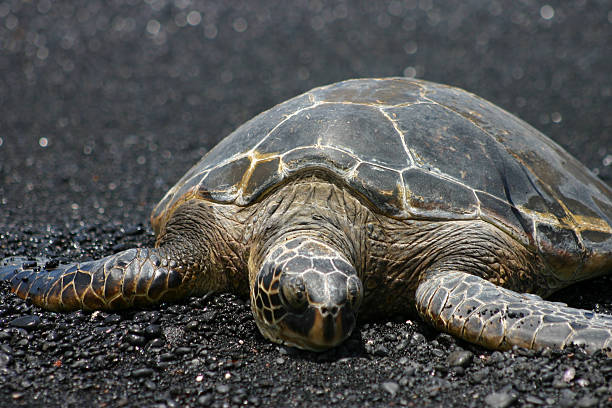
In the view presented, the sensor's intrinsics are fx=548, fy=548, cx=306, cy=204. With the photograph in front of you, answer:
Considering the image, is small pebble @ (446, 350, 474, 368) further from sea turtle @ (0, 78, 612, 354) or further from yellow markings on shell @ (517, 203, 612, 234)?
yellow markings on shell @ (517, 203, 612, 234)

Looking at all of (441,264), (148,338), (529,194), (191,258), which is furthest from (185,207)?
(529,194)

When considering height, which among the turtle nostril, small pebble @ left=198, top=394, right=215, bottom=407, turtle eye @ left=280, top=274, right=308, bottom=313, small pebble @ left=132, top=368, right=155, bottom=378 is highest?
turtle eye @ left=280, top=274, right=308, bottom=313

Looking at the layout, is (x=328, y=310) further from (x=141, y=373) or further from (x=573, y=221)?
(x=573, y=221)

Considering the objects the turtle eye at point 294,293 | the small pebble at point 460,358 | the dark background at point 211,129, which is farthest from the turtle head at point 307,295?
the small pebble at point 460,358

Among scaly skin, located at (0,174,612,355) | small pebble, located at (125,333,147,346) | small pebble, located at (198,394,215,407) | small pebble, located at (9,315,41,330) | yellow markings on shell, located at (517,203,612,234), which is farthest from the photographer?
yellow markings on shell, located at (517,203,612,234)

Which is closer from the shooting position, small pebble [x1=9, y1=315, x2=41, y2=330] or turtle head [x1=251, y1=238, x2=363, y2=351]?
turtle head [x1=251, y1=238, x2=363, y2=351]

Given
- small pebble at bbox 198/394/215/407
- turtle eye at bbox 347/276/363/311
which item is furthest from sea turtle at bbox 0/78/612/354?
small pebble at bbox 198/394/215/407

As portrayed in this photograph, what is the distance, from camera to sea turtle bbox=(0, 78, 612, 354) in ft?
9.35

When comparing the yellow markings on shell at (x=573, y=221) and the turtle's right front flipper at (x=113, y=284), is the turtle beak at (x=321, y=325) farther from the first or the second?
the yellow markings on shell at (x=573, y=221)

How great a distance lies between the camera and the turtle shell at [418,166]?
3250 mm

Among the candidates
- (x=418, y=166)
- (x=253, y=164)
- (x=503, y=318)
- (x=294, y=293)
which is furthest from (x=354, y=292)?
(x=253, y=164)

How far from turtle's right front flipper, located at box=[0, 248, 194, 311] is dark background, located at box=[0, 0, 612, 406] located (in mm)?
88

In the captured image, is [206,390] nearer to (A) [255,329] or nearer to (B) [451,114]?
(A) [255,329]

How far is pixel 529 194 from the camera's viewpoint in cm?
352
